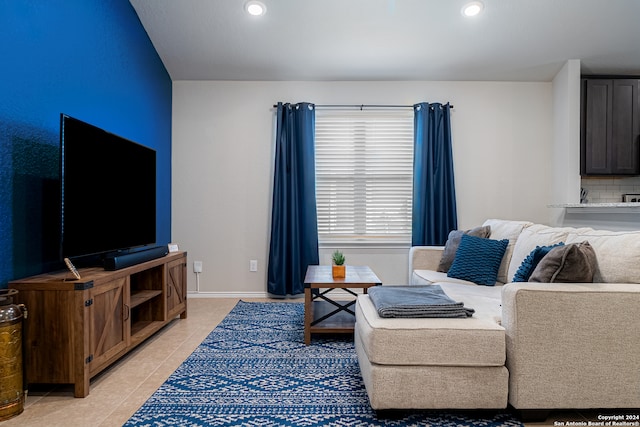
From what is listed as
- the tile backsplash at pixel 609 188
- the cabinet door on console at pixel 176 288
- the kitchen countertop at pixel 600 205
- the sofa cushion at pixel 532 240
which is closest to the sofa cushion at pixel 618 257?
the sofa cushion at pixel 532 240

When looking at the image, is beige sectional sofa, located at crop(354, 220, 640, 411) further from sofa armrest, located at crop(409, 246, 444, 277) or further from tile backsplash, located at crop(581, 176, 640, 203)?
tile backsplash, located at crop(581, 176, 640, 203)

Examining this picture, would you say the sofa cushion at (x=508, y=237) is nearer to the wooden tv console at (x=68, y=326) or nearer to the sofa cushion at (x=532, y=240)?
the sofa cushion at (x=532, y=240)

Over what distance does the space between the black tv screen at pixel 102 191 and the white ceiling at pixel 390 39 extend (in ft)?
4.53

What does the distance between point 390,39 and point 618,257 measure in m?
2.76

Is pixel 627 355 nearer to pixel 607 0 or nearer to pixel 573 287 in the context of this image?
pixel 573 287

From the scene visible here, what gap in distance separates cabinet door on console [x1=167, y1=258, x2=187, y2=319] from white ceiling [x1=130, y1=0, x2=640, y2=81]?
7.08 feet

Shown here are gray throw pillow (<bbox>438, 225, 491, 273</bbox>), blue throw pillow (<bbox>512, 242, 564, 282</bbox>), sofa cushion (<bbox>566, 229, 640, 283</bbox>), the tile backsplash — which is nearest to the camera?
sofa cushion (<bbox>566, 229, 640, 283</bbox>)

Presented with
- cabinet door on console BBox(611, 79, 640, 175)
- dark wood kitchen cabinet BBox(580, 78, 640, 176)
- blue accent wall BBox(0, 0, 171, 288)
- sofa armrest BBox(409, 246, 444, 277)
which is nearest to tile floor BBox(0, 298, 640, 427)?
blue accent wall BBox(0, 0, 171, 288)

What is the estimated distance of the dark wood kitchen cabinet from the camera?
3.97 m

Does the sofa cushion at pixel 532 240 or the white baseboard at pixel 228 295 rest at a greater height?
the sofa cushion at pixel 532 240

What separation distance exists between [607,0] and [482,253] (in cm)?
243

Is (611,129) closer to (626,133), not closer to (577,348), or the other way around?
(626,133)

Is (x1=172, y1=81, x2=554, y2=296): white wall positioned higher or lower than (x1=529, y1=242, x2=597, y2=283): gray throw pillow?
higher

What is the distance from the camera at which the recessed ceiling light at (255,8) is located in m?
3.39
